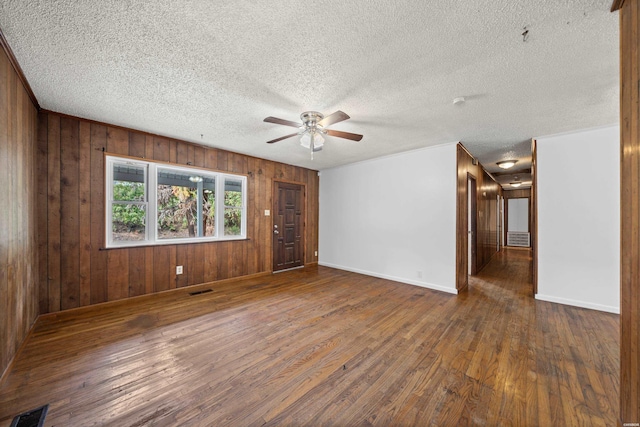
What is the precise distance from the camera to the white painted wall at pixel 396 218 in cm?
416

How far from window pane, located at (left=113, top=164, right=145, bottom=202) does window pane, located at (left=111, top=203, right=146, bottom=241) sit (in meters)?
0.12

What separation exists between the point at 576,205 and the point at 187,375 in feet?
17.2

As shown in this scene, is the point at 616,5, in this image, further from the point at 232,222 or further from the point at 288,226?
the point at 288,226

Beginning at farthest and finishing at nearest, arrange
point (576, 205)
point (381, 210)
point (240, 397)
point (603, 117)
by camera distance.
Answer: point (381, 210), point (576, 205), point (603, 117), point (240, 397)

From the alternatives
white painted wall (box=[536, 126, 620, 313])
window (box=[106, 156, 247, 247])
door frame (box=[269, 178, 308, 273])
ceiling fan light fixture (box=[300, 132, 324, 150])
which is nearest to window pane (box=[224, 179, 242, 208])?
window (box=[106, 156, 247, 247])

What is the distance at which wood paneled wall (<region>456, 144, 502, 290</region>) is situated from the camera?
4109mm

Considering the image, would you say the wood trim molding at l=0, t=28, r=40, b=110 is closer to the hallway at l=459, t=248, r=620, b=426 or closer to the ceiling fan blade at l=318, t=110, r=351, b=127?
the ceiling fan blade at l=318, t=110, r=351, b=127

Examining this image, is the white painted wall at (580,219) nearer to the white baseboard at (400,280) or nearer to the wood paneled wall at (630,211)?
the white baseboard at (400,280)

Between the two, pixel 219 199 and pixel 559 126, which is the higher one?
pixel 559 126

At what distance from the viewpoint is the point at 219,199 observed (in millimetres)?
4598

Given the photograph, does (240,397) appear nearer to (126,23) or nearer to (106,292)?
(126,23)

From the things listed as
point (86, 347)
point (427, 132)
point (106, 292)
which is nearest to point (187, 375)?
point (86, 347)

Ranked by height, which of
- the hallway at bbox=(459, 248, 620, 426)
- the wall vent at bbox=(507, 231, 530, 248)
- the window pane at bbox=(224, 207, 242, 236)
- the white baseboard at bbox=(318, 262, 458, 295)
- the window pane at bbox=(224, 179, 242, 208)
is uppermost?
the window pane at bbox=(224, 179, 242, 208)

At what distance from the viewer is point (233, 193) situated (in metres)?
Answer: 4.82
